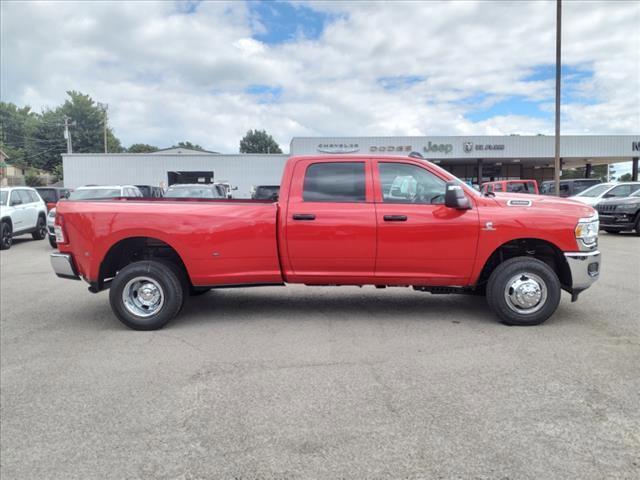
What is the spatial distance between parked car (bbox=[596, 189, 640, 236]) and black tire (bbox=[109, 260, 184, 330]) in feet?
48.4

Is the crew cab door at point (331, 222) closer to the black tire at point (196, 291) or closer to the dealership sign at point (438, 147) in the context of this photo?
the black tire at point (196, 291)

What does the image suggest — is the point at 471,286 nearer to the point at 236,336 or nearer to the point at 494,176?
the point at 236,336

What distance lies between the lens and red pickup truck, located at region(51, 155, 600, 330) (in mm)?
5320

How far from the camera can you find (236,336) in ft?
17.0

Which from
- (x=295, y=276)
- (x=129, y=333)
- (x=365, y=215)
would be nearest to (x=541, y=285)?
(x=365, y=215)

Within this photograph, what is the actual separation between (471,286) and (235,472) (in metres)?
3.71

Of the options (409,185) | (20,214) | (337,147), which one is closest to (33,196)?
(20,214)

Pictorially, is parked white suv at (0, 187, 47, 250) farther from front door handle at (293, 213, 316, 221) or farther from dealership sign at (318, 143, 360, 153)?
dealership sign at (318, 143, 360, 153)

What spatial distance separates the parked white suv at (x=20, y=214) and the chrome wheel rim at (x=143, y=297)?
1078 centimetres

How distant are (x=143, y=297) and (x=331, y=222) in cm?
234

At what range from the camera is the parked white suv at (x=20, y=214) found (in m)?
14.1

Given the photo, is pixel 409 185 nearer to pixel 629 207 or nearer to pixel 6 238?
pixel 629 207

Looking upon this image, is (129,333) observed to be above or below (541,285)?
below

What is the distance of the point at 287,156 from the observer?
37.8 metres
